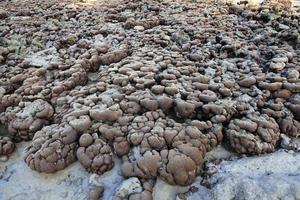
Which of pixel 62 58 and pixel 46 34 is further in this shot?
pixel 46 34

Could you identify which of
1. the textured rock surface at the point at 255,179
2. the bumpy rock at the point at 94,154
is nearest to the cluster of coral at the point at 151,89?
the bumpy rock at the point at 94,154

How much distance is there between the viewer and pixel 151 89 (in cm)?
331

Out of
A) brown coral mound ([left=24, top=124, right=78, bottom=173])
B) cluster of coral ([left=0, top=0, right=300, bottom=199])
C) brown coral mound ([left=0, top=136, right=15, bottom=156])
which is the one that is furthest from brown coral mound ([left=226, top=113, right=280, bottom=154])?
brown coral mound ([left=0, top=136, right=15, bottom=156])

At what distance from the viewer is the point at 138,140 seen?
2.86m

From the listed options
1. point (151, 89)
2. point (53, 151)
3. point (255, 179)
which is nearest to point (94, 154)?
point (53, 151)

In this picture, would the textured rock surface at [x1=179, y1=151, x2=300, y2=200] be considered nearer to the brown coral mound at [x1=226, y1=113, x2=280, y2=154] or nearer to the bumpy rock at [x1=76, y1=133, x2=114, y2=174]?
the brown coral mound at [x1=226, y1=113, x2=280, y2=154]

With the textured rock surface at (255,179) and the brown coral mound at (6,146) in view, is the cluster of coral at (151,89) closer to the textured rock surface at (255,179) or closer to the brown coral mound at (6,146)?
the brown coral mound at (6,146)

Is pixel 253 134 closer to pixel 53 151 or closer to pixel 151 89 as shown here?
pixel 151 89

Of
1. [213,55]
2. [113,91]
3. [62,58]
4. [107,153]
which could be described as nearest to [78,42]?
[62,58]

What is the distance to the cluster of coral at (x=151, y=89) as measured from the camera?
287cm

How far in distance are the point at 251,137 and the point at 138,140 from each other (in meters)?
0.91

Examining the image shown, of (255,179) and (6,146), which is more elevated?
(255,179)

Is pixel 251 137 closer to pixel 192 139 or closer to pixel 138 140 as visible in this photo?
pixel 192 139

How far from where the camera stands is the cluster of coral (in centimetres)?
287
